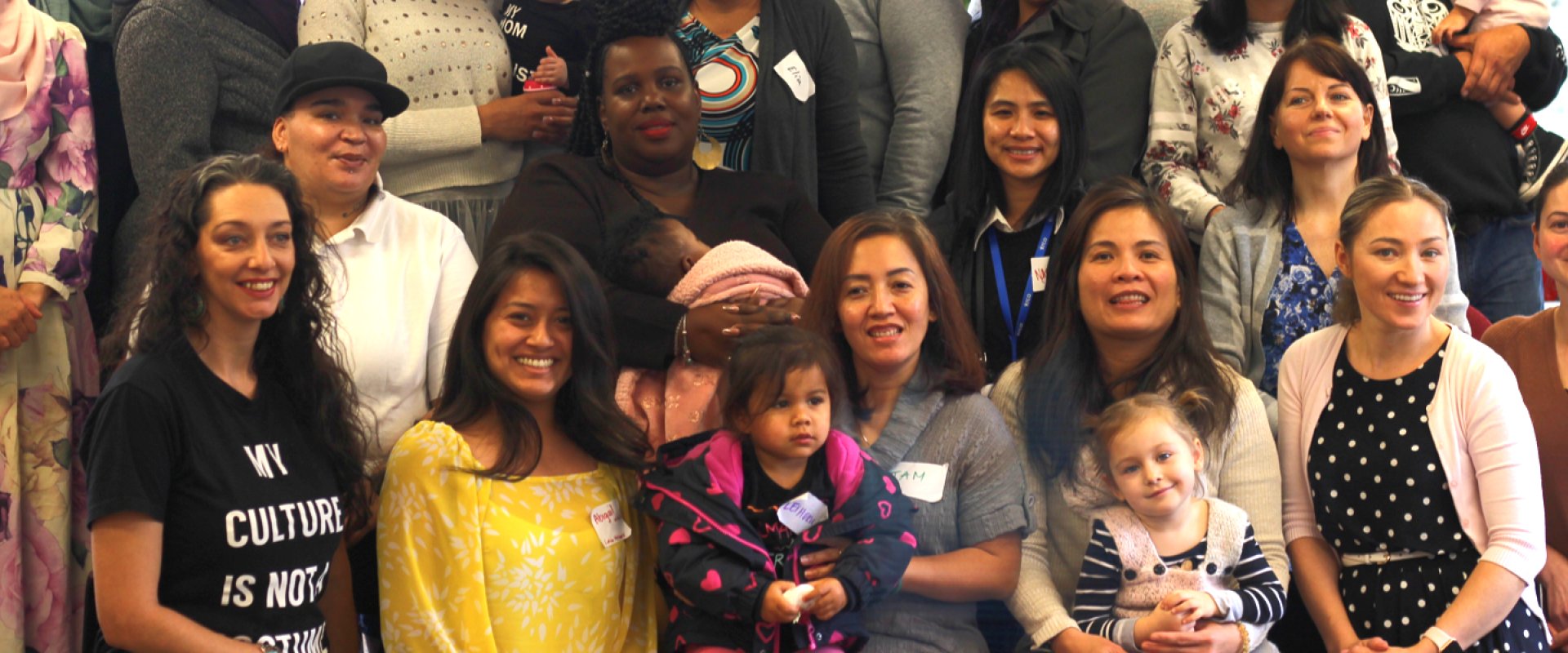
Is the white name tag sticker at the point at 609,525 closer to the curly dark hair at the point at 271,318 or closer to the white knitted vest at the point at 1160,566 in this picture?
the curly dark hair at the point at 271,318

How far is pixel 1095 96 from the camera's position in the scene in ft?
12.2

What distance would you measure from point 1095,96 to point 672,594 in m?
1.78

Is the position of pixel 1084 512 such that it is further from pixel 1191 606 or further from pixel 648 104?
pixel 648 104

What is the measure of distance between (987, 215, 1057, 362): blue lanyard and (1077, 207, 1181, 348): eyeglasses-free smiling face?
257 millimetres

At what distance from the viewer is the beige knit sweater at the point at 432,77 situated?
349 cm

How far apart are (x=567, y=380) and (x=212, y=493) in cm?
69

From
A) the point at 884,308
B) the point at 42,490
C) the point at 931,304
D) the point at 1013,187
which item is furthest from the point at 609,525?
the point at 42,490

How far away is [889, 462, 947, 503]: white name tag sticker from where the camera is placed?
2836mm

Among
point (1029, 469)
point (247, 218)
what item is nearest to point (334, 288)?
point (247, 218)

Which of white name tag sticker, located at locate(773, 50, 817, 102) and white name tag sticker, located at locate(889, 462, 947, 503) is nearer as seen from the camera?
white name tag sticker, located at locate(889, 462, 947, 503)

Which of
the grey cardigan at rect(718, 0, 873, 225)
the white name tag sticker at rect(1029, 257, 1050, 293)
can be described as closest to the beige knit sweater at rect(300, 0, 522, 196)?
the grey cardigan at rect(718, 0, 873, 225)

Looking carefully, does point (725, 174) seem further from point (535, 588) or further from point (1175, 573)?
point (1175, 573)

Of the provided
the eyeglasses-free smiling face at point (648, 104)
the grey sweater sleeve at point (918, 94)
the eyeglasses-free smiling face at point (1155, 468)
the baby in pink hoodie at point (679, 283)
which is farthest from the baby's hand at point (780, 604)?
the grey sweater sleeve at point (918, 94)

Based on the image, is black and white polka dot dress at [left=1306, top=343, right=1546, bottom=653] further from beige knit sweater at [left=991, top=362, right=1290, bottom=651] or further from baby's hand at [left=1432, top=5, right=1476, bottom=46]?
baby's hand at [left=1432, top=5, right=1476, bottom=46]
